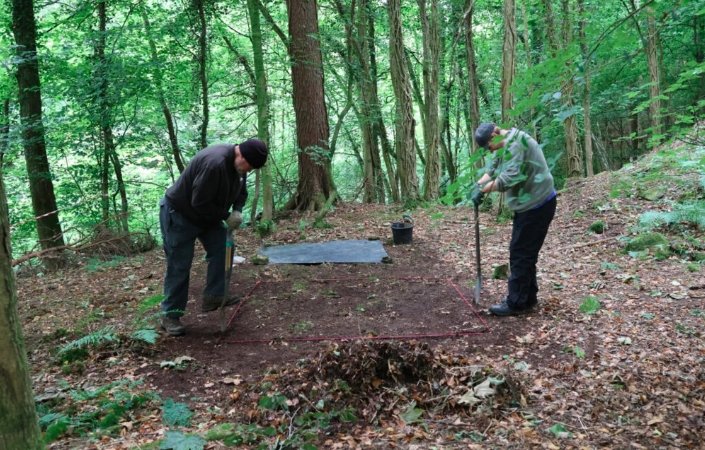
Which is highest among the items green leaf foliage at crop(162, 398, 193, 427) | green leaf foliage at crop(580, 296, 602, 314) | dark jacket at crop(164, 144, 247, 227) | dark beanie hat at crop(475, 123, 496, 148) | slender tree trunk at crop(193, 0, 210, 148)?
slender tree trunk at crop(193, 0, 210, 148)

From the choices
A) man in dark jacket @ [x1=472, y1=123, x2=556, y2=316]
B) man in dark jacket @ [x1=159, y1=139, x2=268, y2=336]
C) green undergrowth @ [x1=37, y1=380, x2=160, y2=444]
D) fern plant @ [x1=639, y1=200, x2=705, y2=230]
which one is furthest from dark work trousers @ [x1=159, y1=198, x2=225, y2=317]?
fern plant @ [x1=639, y1=200, x2=705, y2=230]

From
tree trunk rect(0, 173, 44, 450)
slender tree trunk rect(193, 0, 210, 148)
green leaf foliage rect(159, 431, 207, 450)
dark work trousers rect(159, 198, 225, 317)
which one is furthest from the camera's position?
slender tree trunk rect(193, 0, 210, 148)

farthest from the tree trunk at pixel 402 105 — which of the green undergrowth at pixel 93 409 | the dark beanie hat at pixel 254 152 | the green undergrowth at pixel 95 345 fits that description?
the green undergrowth at pixel 93 409

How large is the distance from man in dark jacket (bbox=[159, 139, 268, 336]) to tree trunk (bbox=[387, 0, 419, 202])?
6.36 metres

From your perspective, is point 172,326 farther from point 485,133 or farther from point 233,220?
point 485,133

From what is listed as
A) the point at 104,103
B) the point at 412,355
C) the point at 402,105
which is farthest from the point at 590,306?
the point at 104,103

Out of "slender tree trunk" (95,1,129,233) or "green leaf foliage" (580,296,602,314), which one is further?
"slender tree trunk" (95,1,129,233)

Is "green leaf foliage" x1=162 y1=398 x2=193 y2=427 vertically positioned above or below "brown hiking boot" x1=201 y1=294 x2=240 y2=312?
below

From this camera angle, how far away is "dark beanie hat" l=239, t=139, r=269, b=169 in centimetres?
364

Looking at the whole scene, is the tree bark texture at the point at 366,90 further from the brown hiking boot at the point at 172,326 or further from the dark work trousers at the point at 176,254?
the brown hiking boot at the point at 172,326

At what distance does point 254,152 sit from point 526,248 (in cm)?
232

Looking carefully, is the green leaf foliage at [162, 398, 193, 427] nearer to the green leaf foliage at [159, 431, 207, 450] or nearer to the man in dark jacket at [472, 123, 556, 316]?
the green leaf foliage at [159, 431, 207, 450]

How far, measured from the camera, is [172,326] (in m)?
3.90

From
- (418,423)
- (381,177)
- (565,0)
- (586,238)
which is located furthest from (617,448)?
(381,177)
